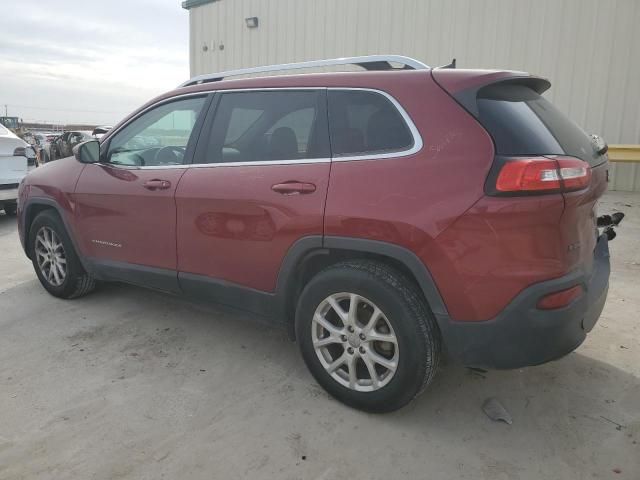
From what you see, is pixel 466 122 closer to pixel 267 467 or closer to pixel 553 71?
pixel 267 467

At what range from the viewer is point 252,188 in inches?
112

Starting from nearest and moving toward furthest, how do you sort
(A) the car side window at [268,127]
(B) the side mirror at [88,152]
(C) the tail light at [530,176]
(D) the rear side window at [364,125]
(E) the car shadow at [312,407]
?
(C) the tail light at [530,176] → (E) the car shadow at [312,407] → (D) the rear side window at [364,125] → (A) the car side window at [268,127] → (B) the side mirror at [88,152]

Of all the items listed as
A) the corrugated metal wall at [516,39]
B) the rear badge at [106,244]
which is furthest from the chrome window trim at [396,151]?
the corrugated metal wall at [516,39]

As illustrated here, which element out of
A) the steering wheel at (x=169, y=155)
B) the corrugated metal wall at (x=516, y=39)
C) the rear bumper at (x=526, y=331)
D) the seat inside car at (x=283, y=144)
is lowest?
the rear bumper at (x=526, y=331)

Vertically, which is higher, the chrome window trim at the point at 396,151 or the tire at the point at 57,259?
the chrome window trim at the point at 396,151

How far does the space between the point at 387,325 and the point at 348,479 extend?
28.1 inches

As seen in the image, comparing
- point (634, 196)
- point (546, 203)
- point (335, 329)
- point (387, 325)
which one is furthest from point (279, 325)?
point (634, 196)

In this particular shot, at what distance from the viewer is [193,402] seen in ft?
9.04

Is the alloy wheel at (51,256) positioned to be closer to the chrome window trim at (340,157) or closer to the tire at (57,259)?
the tire at (57,259)

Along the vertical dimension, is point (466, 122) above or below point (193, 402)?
above

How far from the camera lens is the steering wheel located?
11.0 feet

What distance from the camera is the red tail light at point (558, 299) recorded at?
7.13ft

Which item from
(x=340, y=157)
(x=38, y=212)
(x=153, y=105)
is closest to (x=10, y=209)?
(x=38, y=212)

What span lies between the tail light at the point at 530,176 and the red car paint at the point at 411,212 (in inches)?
1.7
